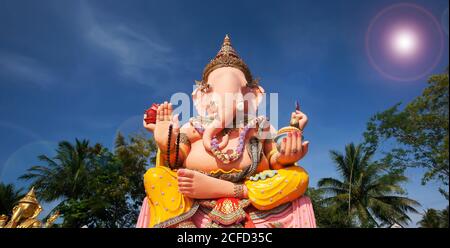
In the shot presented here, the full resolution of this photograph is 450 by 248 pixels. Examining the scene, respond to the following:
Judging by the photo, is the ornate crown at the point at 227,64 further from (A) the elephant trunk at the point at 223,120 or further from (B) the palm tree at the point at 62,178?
(B) the palm tree at the point at 62,178

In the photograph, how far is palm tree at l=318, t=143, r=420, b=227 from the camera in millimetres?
13078

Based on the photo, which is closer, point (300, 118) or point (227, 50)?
point (300, 118)

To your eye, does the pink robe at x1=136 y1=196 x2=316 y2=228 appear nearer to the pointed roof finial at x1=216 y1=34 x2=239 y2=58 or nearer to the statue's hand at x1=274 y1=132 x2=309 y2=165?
the statue's hand at x1=274 y1=132 x2=309 y2=165

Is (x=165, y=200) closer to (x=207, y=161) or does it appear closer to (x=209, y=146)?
(x=207, y=161)

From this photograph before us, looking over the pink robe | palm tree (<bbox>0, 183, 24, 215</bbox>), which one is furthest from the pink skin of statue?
palm tree (<bbox>0, 183, 24, 215</bbox>)

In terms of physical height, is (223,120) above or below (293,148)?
above

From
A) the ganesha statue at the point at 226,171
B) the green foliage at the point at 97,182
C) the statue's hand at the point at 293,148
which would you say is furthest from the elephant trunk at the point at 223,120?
the green foliage at the point at 97,182

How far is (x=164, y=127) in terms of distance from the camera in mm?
4242

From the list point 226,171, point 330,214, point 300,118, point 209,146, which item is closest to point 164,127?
point 209,146

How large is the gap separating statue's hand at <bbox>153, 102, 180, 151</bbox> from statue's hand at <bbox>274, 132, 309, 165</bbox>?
4.19ft

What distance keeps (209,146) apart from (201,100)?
106cm
